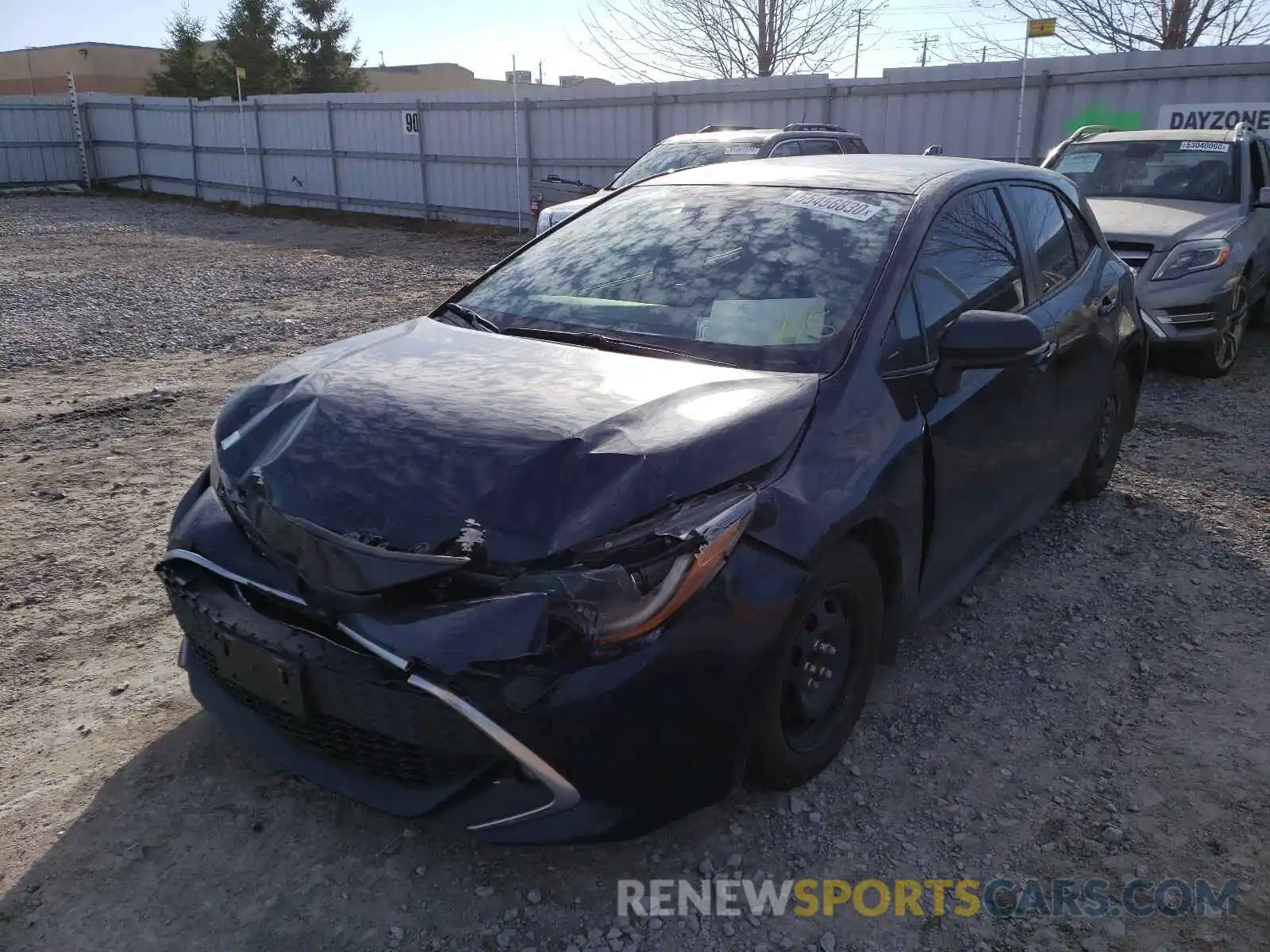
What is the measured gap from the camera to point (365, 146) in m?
Result: 20.3

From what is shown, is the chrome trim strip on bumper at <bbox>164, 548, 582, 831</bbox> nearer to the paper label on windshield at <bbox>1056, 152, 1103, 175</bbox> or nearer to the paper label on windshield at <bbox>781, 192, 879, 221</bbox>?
Result: the paper label on windshield at <bbox>781, 192, 879, 221</bbox>

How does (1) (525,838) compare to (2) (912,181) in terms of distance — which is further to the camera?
(2) (912,181)

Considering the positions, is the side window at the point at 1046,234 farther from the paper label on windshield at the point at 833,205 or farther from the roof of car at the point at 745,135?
the roof of car at the point at 745,135

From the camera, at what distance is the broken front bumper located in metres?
2.08

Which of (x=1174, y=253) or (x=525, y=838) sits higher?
(x=1174, y=253)

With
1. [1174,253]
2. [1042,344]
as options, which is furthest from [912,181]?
[1174,253]

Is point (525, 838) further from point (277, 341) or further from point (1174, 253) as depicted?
point (277, 341)

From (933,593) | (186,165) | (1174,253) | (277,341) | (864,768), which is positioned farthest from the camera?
(186,165)

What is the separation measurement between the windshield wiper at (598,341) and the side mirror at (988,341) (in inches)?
27.9

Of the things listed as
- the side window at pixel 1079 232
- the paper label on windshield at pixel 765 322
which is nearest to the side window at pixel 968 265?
the paper label on windshield at pixel 765 322

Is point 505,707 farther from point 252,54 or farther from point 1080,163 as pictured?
point 252,54

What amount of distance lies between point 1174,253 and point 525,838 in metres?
6.75

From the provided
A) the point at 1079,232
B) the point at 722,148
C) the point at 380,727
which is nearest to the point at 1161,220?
the point at 1079,232

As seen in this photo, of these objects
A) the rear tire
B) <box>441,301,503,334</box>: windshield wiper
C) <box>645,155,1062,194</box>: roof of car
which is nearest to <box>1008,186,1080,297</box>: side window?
<box>645,155,1062,194</box>: roof of car
